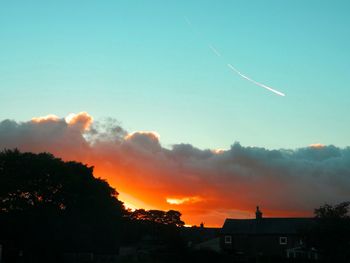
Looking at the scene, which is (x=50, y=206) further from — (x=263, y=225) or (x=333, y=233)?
(x=333, y=233)

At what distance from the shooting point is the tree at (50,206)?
7562 cm

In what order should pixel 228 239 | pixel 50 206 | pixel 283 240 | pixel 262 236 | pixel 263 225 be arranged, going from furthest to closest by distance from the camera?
1. pixel 228 239
2. pixel 263 225
3. pixel 262 236
4. pixel 283 240
5. pixel 50 206

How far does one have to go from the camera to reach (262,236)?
84.1m

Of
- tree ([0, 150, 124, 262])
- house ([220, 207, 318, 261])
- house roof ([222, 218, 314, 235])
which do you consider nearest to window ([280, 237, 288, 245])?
house ([220, 207, 318, 261])

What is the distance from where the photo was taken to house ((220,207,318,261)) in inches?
3241

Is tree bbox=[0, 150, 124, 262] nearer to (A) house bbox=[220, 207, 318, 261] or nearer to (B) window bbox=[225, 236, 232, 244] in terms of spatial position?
(B) window bbox=[225, 236, 232, 244]

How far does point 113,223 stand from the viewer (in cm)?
8638

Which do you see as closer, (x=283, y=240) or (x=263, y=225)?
(x=283, y=240)

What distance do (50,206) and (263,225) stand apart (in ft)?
113

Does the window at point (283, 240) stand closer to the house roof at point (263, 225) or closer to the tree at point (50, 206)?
the house roof at point (263, 225)

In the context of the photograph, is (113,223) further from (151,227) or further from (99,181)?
(151,227)

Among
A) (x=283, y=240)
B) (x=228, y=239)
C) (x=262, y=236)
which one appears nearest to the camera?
(x=283, y=240)

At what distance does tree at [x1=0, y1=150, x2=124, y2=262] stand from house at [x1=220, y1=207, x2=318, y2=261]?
19829 mm

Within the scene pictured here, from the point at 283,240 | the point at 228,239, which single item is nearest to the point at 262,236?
the point at 283,240
